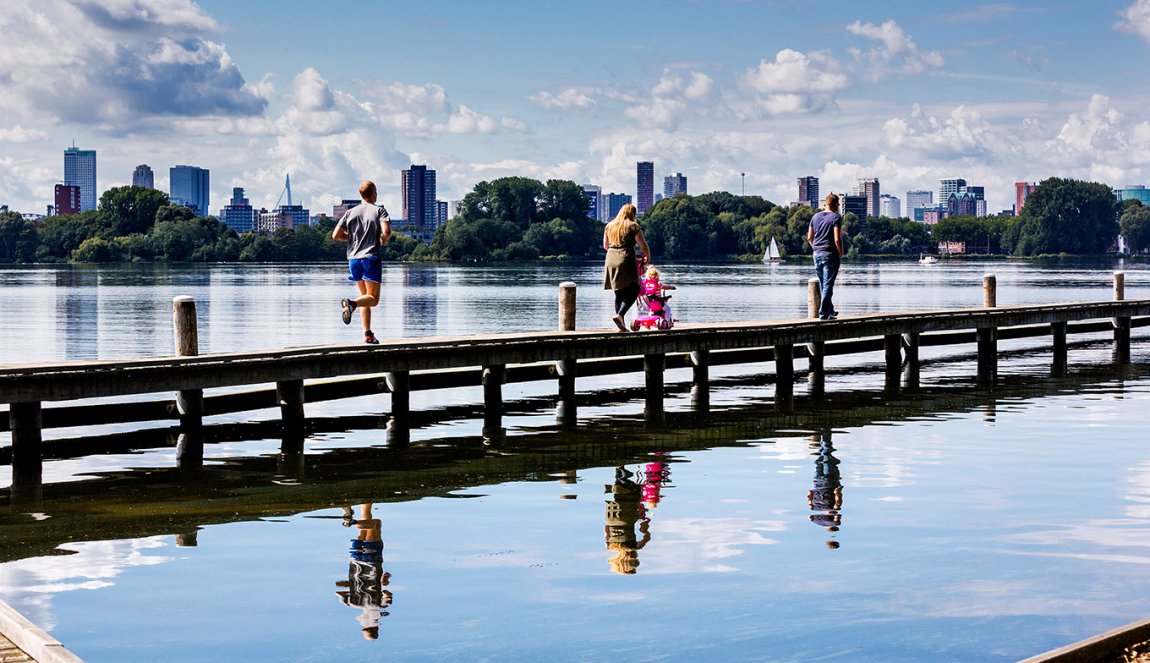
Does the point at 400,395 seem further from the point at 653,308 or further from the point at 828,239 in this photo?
the point at 828,239

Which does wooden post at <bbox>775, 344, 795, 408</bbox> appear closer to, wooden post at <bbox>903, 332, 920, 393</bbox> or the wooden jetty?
the wooden jetty

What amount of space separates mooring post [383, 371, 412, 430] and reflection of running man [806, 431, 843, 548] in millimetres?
5585

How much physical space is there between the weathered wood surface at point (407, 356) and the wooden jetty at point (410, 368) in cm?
2

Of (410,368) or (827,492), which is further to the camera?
(410,368)

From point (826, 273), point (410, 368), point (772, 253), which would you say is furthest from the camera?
point (772, 253)

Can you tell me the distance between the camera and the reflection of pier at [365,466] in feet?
44.0

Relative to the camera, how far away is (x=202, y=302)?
7100cm

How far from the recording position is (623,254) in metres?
21.1

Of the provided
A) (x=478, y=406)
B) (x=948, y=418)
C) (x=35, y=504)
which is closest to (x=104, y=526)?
(x=35, y=504)

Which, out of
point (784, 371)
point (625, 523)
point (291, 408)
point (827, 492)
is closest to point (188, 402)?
point (291, 408)

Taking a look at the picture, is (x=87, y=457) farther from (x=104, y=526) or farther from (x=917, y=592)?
(x=917, y=592)

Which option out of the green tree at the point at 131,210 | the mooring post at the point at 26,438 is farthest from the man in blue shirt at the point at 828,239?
the green tree at the point at 131,210

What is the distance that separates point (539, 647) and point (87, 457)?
1035 centimetres

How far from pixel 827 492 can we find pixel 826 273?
10470 mm
